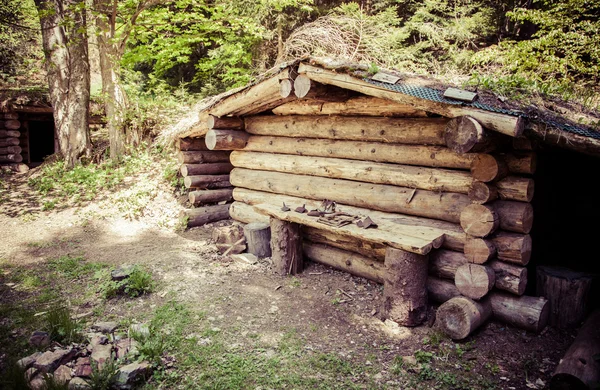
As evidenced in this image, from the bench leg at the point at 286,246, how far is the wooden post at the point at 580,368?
11.8 ft

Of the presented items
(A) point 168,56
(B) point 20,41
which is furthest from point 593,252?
(B) point 20,41

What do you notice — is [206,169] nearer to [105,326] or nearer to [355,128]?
[355,128]

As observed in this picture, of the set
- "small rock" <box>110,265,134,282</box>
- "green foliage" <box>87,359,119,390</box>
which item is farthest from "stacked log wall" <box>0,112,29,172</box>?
"green foliage" <box>87,359,119,390</box>

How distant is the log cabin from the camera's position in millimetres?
3982

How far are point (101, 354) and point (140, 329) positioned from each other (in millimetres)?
542

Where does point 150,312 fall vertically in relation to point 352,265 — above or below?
below

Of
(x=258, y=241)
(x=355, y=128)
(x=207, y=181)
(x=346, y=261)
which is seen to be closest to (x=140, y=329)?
(x=258, y=241)

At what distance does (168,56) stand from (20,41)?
24.9 ft

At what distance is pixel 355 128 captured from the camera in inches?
222

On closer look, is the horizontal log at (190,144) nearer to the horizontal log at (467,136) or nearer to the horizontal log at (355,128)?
the horizontal log at (355,128)

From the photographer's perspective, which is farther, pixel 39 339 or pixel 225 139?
pixel 225 139

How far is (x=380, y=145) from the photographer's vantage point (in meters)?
5.37

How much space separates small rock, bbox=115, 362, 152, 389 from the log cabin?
2673 mm

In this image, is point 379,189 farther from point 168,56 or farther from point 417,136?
point 168,56
